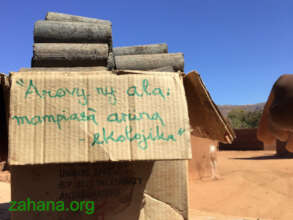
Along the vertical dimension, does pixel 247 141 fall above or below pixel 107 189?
below

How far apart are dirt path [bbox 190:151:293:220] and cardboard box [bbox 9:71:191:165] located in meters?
3.18

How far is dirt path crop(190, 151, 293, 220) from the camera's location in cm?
501

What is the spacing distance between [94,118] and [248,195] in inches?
218

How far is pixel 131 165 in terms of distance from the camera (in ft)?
6.86

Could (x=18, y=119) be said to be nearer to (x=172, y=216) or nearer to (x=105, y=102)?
(x=105, y=102)

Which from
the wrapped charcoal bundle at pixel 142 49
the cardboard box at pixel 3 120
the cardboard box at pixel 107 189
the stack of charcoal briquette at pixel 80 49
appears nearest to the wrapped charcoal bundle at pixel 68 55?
the stack of charcoal briquette at pixel 80 49

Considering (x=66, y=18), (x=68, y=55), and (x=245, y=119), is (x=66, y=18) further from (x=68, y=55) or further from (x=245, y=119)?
(x=245, y=119)

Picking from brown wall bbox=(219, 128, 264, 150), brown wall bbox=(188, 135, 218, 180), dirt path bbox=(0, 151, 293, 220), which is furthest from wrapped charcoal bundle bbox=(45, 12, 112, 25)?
brown wall bbox=(219, 128, 264, 150)

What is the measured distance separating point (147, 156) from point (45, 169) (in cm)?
93

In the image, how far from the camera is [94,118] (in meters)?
1.60

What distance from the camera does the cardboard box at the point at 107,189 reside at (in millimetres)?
1979

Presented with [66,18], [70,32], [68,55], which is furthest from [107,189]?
[66,18]

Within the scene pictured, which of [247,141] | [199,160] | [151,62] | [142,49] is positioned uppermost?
[142,49]

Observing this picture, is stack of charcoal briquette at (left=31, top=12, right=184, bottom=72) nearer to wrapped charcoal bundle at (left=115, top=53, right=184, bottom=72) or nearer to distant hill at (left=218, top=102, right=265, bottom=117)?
wrapped charcoal bundle at (left=115, top=53, right=184, bottom=72)
